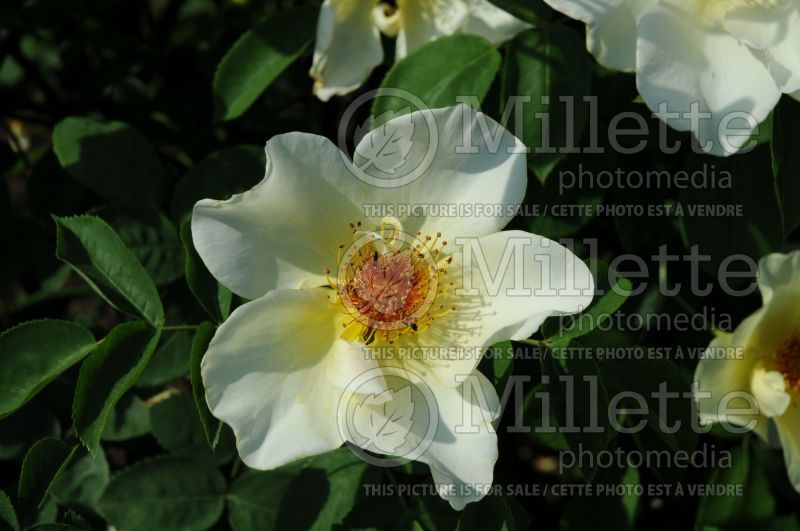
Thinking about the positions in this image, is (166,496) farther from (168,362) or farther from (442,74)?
(442,74)

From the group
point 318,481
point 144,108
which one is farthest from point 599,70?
point 144,108

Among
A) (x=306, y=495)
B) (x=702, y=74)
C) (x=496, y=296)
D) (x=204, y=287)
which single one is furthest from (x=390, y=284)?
(x=702, y=74)

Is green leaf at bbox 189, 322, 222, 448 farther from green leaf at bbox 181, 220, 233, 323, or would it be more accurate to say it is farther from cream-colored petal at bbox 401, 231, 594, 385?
cream-colored petal at bbox 401, 231, 594, 385

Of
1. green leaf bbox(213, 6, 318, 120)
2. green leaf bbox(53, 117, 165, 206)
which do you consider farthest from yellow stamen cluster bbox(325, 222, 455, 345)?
green leaf bbox(53, 117, 165, 206)

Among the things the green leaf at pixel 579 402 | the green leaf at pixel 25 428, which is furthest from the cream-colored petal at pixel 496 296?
the green leaf at pixel 25 428

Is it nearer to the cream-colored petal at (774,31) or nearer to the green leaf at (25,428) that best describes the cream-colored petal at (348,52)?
the cream-colored petal at (774,31)
